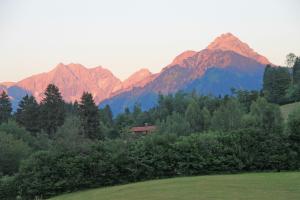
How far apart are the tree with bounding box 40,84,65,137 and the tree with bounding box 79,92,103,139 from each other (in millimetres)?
4886

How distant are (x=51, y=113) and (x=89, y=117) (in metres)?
7.78

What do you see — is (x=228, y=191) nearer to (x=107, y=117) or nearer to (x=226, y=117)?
(x=226, y=117)

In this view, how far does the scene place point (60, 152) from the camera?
3139 centimetres

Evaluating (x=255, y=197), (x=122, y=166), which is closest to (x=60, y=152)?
(x=122, y=166)

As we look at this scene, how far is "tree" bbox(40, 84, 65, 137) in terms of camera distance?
6681 cm

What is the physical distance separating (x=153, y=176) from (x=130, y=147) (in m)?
2.75

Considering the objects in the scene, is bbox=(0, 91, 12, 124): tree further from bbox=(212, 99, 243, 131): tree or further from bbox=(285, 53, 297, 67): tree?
bbox=(285, 53, 297, 67): tree

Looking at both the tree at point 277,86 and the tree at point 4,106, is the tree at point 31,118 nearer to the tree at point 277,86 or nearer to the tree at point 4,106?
the tree at point 4,106

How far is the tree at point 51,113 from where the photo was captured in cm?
6681

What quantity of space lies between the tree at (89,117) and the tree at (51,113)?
4.89 m

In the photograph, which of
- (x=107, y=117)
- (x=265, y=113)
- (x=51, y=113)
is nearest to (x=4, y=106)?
(x=51, y=113)

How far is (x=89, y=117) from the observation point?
62.7 meters

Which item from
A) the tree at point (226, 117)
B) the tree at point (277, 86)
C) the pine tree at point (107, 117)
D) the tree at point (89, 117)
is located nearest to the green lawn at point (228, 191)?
the tree at point (89, 117)

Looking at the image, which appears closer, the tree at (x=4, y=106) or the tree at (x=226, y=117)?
the tree at (x=226, y=117)
